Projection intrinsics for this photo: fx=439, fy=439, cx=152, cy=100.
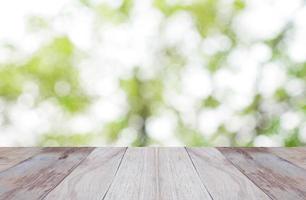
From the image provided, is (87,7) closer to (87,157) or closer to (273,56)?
(273,56)

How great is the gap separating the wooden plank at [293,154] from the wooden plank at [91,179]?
21.8 inches

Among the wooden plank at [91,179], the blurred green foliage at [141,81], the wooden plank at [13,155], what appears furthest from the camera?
the blurred green foliage at [141,81]

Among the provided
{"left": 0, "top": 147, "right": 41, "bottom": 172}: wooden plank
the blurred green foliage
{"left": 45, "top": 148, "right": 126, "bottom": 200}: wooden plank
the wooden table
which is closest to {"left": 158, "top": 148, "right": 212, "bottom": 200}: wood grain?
the wooden table

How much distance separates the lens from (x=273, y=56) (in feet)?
17.3

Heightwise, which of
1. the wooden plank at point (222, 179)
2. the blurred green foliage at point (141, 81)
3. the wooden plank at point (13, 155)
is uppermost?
the blurred green foliage at point (141, 81)

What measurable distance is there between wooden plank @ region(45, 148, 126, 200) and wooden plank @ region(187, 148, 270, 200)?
0.24 metres

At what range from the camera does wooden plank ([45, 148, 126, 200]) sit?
3.05ft

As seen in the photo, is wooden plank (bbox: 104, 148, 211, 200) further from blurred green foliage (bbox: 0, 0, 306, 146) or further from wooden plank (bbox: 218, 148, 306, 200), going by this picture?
blurred green foliage (bbox: 0, 0, 306, 146)

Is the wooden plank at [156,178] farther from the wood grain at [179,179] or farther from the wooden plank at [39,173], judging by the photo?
the wooden plank at [39,173]

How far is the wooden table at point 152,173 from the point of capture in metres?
0.95

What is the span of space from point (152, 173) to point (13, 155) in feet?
1.98

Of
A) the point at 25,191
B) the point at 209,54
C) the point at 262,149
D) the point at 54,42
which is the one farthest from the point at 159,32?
the point at 25,191

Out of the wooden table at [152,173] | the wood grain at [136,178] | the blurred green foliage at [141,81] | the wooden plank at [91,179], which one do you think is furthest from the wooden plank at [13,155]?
the blurred green foliage at [141,81]

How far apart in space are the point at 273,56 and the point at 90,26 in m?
2.23
